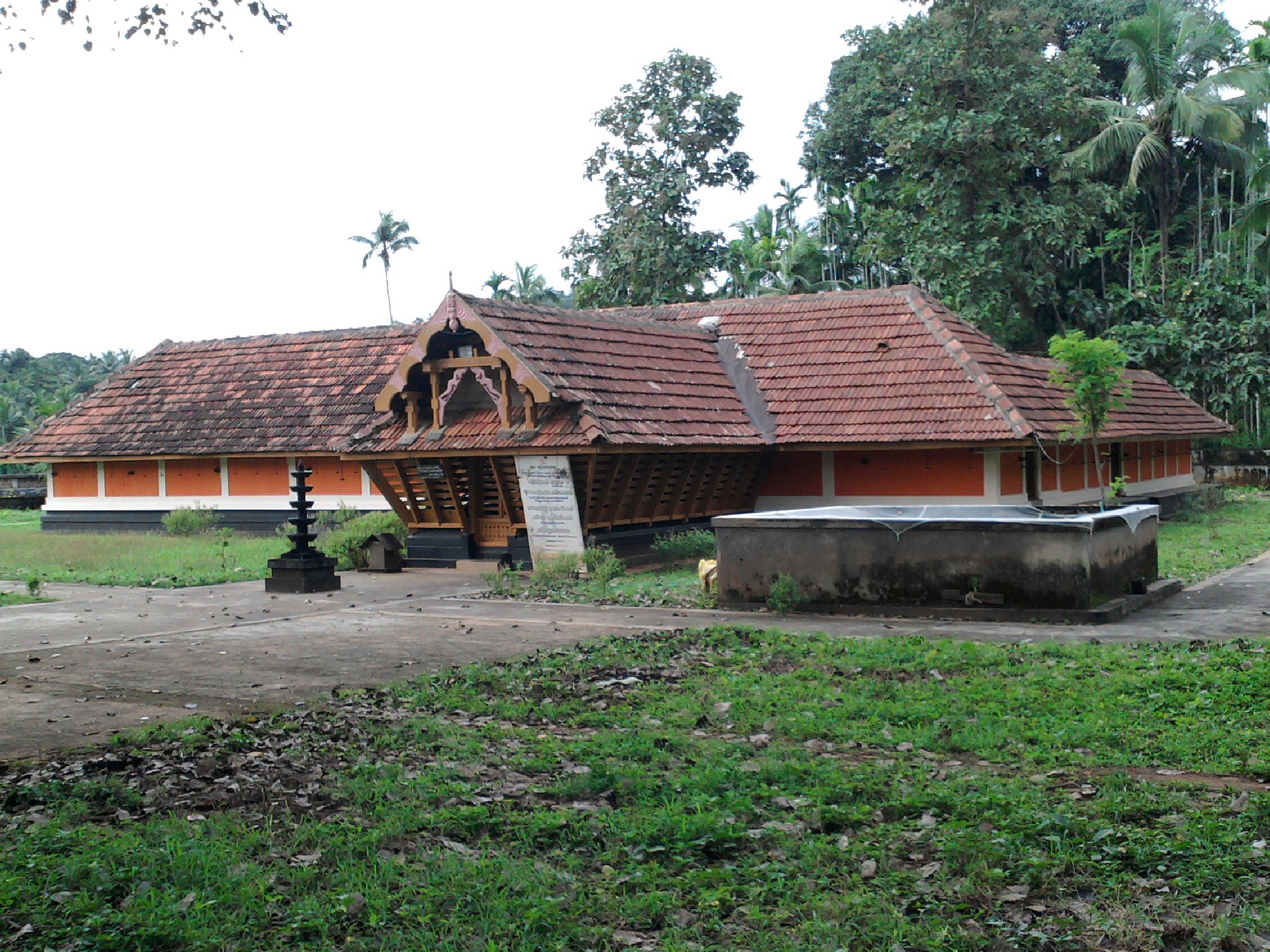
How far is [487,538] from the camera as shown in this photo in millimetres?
21438

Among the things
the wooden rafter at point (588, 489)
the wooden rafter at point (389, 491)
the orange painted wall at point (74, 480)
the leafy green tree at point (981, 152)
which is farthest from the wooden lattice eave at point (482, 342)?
the leafy green tree at point (981, 152)

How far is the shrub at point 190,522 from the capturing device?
28.1 meters

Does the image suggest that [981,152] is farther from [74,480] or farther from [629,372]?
[74,480]

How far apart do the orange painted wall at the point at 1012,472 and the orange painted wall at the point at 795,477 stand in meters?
3.29

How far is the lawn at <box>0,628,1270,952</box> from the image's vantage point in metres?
5.07

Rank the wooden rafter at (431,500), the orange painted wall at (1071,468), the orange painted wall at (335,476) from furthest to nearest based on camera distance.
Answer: the orange painted wall at (335,476), the orange painted wall at (1071,468), the wooden rafter at (431,500)

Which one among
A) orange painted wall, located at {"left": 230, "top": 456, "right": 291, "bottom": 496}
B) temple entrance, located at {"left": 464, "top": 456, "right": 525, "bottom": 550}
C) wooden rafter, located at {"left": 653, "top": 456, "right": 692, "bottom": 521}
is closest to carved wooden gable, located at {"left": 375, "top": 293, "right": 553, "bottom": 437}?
temple entrance, located at {"left": 464, "top": 456, "right": 525, "bottom": 550}

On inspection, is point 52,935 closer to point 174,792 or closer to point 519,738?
point 174,792

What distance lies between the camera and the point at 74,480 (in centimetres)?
3109

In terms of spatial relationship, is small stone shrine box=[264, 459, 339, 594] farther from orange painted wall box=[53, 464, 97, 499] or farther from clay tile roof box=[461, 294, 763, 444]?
orange painted wall box=[53, 464, 97, 499]

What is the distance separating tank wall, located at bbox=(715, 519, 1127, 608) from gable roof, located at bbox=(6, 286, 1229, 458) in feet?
14.4

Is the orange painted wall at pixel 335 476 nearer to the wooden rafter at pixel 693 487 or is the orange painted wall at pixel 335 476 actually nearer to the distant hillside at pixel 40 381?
the wooden rafter at pixel 693 487

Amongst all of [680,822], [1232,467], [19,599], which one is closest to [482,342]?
[19,599]

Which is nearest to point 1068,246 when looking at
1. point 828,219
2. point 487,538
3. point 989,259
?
point 989,259
